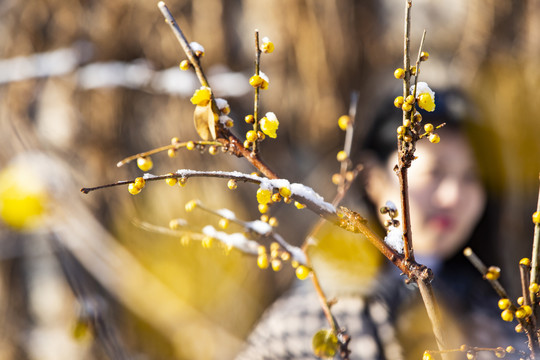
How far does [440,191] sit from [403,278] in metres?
0.21

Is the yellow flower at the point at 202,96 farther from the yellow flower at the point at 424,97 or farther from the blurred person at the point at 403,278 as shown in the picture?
the blurred person at the point at 403,278

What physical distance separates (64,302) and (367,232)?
1747mm

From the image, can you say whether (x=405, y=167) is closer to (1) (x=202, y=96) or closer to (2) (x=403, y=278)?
(1) (x=202, y=96)

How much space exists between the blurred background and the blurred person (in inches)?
8.7

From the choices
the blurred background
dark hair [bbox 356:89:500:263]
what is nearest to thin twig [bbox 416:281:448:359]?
dark hair [bbox 356:89:500:263]

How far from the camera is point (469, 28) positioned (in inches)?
49.8

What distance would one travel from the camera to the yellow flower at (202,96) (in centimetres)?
29

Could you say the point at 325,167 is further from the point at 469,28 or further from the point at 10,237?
the point at 10,237

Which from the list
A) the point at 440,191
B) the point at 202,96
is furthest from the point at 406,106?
the point at 440,191

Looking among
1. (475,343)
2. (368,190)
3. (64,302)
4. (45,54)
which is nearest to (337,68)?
(368,190)

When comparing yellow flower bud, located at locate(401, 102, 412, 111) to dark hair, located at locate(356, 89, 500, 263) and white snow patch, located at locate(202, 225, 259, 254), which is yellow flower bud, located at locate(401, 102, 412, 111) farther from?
dark hair, located at locate(356, 89, 500, 263)

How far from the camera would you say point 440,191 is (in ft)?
2.89

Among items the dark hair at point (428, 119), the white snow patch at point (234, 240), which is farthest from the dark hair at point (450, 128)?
the white snow patch at point (234, 240)

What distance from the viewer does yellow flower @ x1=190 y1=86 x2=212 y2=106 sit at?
11.2 inches
